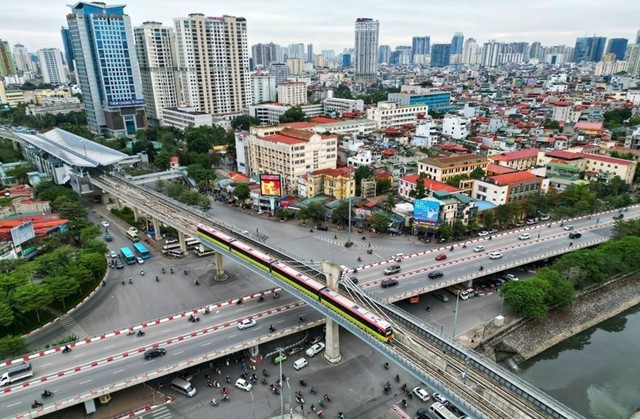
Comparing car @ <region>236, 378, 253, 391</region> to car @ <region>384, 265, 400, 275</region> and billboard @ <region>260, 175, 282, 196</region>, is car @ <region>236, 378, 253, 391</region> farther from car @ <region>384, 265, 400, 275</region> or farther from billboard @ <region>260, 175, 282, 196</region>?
billboard @ <region>260, 175, 282, 196</region>

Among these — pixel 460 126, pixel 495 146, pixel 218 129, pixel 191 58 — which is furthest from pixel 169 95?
pixel 495 146

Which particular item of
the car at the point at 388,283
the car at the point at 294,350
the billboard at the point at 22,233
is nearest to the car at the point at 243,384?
the car at the point at 294,350

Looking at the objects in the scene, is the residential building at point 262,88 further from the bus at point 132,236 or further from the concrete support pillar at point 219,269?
the concrete support pillar at point 219,269

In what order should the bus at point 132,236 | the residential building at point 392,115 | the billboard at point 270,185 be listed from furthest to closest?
the residential building at point 392,115
the billboard at point 270,185
the bus at point 132,236

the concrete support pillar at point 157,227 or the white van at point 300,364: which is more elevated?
the concrete support pillar at point 157,227

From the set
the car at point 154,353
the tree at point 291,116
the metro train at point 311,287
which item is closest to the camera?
the metro train at point 311,287

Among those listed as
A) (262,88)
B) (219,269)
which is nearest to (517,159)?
(219,269)

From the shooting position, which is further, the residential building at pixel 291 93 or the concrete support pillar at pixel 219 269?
the residential building at pixel 291 93
